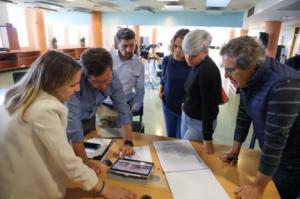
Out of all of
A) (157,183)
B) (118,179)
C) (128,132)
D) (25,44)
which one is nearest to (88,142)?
(128,132)

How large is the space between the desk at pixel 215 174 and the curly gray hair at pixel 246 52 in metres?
0.56

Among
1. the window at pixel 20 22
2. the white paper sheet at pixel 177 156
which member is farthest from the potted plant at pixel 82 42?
the white paper sheet at pixel 177 156

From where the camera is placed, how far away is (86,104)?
1336 millimetres

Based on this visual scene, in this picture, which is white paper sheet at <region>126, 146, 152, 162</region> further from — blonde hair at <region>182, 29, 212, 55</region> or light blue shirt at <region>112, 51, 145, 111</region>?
light blue shirt at <region>112, 51, 145, 111</region>

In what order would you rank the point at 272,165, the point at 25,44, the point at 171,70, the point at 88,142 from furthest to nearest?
the point at 25,44 → the point at 171,70 → the point at 88,142 → the point at 272,165

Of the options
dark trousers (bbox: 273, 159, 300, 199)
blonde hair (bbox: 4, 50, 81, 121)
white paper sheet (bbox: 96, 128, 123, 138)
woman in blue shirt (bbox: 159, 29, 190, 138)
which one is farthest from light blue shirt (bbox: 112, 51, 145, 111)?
dark trousers (bbox: 273, 159, 300, 199)

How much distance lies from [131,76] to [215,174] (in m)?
1.40

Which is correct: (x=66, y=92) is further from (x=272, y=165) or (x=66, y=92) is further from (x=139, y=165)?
(x=272, y=165)

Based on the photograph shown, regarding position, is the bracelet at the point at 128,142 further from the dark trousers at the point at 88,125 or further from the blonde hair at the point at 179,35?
the blonde hair at the point at 179,35

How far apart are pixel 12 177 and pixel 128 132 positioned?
29.9 inches

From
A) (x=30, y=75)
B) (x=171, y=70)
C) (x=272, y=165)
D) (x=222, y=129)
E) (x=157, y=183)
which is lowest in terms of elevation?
(x=222, y=129)

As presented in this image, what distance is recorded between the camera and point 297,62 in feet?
8.34

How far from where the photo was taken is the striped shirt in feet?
2.76

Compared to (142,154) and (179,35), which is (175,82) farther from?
(142,154)
